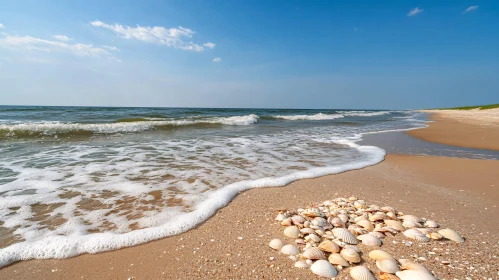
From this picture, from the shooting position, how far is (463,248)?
77.2 inches

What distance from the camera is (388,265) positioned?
1682 millimetres

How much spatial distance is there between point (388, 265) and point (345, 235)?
43cm

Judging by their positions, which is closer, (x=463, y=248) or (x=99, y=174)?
(x=463, y=248)

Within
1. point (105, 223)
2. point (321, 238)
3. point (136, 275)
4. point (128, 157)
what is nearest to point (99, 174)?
point (128, 157)

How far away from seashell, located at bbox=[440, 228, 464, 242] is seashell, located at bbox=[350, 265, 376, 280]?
1042 mm

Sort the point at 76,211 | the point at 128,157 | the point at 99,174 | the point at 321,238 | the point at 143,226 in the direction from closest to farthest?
the point at 321,238 < the point at 143,226 < the point at 76,211 < the point at 99,174 < the point at 128,157

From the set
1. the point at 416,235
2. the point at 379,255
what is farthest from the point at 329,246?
the point at 416,235

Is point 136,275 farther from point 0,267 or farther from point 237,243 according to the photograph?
point 0,267

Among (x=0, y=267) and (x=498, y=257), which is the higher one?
(x=498, y=257)

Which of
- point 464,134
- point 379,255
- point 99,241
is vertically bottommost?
point 99,241

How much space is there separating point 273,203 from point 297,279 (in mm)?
1392

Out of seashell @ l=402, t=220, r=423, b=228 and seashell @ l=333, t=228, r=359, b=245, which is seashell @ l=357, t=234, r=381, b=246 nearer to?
seashell @ l=333, t=228, r=359, b=245

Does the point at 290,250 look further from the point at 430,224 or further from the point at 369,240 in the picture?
the point at 430,224

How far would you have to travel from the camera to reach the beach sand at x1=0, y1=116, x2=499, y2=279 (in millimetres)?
1730
